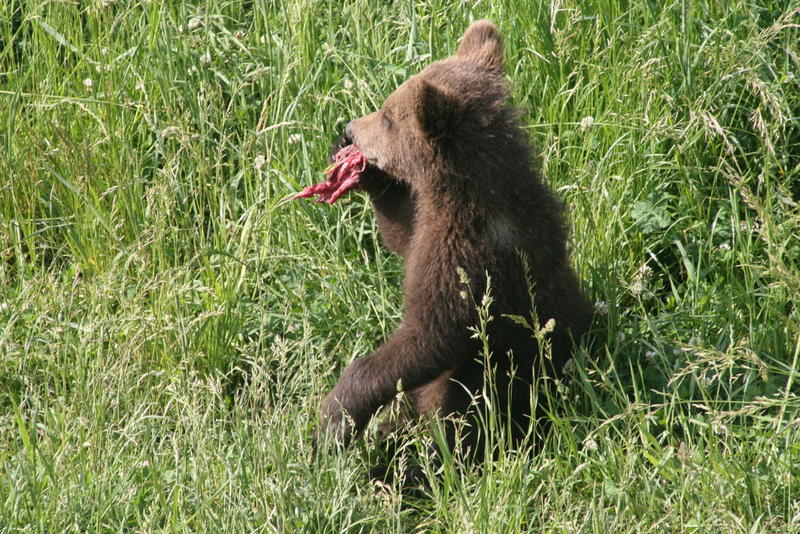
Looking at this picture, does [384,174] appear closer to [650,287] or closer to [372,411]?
[372,411]

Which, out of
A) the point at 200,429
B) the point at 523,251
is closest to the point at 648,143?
the point at 523,251

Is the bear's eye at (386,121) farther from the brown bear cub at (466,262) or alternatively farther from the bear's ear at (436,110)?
the bear's ear at (436,110)

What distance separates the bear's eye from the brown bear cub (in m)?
0.05

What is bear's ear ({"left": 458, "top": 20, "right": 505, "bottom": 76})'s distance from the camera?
480cm

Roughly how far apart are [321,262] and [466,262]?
107 cm

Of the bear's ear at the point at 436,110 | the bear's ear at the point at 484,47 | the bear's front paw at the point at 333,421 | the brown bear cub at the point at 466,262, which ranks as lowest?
the bear's front paw at the point at 333,421

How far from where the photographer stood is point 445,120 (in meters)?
4.43

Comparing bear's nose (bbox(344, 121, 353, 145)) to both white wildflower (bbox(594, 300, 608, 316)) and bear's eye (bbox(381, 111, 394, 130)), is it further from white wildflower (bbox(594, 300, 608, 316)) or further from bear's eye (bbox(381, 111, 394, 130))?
white wildflower (bbox(594, 300, 608, 316))

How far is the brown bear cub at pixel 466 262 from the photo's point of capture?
4.32 meters

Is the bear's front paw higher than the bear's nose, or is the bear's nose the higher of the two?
the bear's nose

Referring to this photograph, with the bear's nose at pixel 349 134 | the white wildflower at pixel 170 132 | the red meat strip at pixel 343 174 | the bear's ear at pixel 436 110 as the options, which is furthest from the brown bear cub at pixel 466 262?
the white wildflower at pixel 170 132

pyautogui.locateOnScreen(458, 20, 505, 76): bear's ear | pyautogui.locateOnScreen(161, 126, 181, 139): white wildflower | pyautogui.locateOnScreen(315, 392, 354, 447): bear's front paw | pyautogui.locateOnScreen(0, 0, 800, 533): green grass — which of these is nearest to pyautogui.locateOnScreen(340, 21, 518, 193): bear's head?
pyautogui.locateOnScreen(458, 20, 505, 76): bear's ear

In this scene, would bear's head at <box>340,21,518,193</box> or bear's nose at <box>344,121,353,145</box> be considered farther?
bear's nose at <box>344,121,353,145</box>

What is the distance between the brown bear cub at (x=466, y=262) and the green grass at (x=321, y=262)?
0.68 ft
